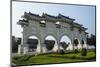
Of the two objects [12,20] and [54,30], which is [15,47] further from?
[54,30]

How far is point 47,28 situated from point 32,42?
261mm

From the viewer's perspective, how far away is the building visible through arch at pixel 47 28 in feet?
8.41

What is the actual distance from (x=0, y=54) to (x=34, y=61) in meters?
0.42

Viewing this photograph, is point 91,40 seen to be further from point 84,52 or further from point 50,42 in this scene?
point 50,42

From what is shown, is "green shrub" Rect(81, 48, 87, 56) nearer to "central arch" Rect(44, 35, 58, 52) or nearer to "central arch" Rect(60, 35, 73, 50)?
"central arch" Rect(60, 35, 73, 50)

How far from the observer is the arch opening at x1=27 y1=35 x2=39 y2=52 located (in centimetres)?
258

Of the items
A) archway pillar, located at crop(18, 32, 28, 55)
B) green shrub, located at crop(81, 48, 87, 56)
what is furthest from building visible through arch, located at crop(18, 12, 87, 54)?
green shrub, located at crop(81, 48, 87, 56)

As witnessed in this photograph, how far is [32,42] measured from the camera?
2.60 metres

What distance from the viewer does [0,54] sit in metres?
2.45

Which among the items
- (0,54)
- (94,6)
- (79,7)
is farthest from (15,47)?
(94,6)

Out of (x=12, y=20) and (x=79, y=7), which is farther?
(x=79, y=7)

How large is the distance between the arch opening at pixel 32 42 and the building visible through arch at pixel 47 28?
3cm

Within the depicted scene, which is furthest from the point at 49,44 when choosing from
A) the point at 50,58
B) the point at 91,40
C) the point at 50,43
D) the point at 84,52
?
the point at 91,40

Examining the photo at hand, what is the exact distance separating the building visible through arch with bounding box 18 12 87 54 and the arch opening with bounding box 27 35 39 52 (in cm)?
3
